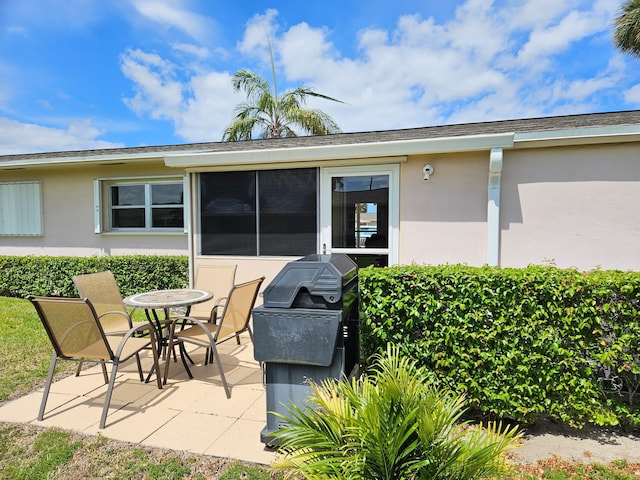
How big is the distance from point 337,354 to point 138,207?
23.2 ft

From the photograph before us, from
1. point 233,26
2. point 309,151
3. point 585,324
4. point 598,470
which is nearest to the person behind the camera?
point 598,470

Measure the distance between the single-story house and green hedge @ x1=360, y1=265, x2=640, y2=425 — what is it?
144 centimetres

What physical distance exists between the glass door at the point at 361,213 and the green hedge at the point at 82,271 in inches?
124

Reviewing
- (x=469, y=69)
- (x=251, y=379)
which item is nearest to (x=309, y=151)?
(x=251, y=379)

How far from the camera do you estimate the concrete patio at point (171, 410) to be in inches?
110

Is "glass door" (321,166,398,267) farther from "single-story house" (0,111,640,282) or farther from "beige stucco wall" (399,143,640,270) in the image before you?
"beige stucco wall" (399,143,640,270)

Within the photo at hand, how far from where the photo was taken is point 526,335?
2848 millimetres

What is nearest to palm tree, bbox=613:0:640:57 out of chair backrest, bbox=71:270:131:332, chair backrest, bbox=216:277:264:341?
chair backrest, bbox=216:277:264:341

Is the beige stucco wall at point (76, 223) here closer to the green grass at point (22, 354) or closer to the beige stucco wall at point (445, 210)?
the green grass at point (22, 354)

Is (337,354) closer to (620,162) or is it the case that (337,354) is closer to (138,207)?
(620,162)

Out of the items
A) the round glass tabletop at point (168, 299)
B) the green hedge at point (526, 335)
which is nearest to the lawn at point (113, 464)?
the green hedge at point (526, 335)

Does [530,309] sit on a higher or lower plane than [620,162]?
lower

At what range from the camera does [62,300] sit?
3.02 m

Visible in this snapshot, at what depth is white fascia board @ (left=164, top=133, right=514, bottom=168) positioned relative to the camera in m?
5.14
